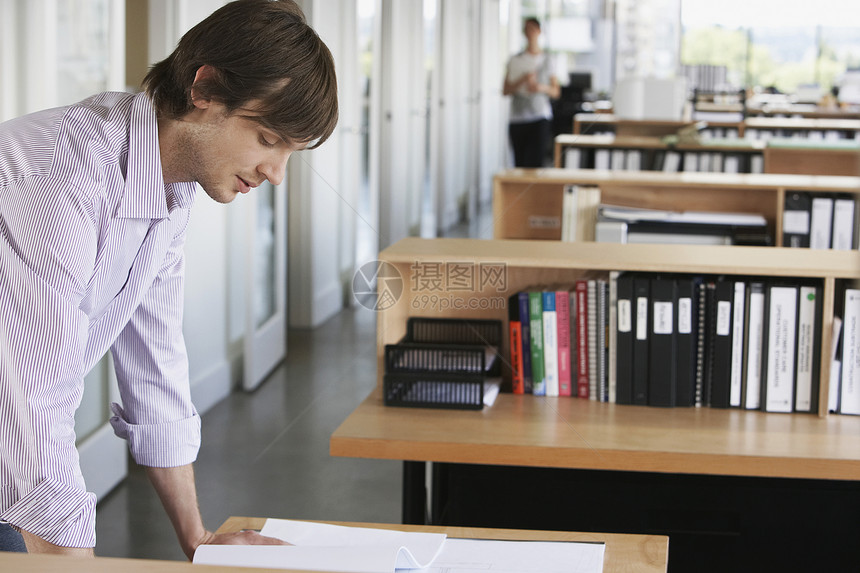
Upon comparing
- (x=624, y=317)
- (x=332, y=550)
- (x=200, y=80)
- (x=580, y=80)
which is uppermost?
(x=580, y=80)

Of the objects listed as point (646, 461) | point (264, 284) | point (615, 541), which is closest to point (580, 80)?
point (264, 284)

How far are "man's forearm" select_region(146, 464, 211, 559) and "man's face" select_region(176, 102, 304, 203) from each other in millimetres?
396

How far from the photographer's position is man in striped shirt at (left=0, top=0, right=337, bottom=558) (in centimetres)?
95

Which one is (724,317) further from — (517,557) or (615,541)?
(517,557)

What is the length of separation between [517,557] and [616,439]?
671 millimetres

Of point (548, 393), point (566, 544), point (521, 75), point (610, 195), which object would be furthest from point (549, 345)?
point (521, 75)

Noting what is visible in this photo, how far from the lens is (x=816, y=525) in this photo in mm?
1852

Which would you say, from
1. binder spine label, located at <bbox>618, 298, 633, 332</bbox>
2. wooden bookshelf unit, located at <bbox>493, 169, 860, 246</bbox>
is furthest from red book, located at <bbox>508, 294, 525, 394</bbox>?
wooden bookshelf unit, located at <bbox>493, 169, 860, 246</bbox>

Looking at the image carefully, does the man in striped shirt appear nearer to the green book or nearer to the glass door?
the green book

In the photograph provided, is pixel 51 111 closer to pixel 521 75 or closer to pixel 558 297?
pixel 558 297

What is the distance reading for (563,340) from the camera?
2.08m

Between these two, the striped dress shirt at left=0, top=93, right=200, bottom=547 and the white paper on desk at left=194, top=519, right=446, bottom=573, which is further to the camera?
the white paper on desk at left=194, top=519, right=446, bottom=573

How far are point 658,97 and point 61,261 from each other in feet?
16.2

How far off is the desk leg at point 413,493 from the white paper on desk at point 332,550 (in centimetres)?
63
